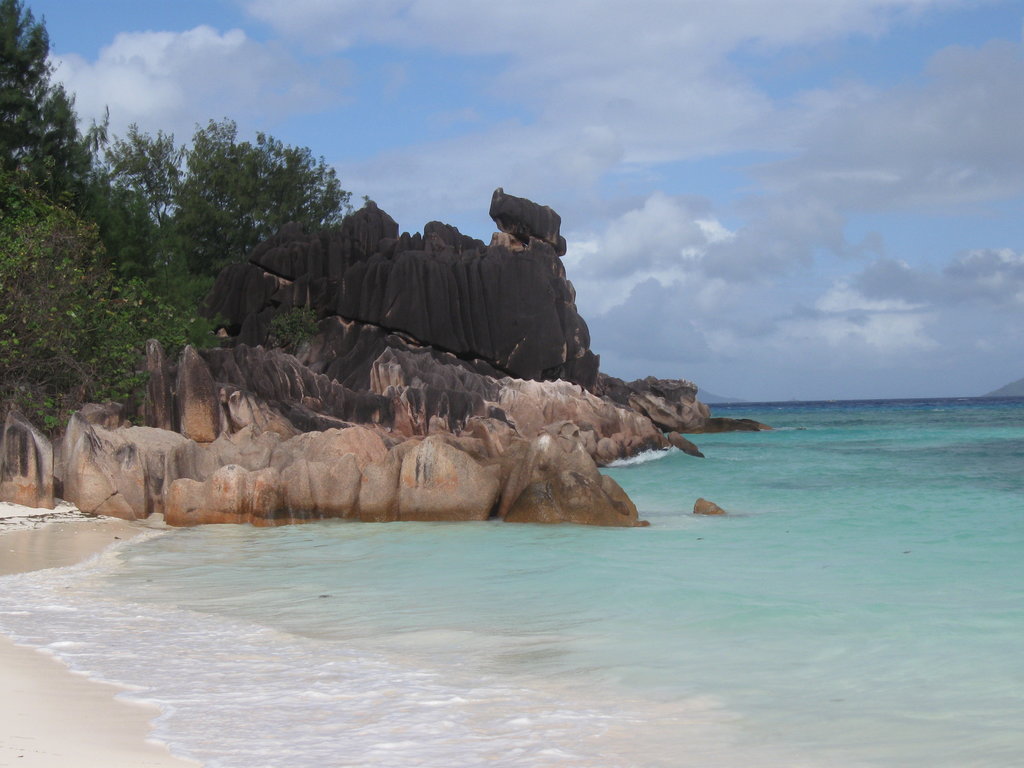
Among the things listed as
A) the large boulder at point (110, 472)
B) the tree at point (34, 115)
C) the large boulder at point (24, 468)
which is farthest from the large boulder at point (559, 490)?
the tree at point (34, 115)

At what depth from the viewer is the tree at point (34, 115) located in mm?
26342

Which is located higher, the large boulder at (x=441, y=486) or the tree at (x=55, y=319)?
the tree at (x=55, y=319)

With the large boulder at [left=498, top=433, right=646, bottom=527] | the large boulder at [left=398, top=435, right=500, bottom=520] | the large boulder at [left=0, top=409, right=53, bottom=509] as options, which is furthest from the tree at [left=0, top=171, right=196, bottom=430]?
the large boulder at [left=498, top=433, right=646, bottom=527]

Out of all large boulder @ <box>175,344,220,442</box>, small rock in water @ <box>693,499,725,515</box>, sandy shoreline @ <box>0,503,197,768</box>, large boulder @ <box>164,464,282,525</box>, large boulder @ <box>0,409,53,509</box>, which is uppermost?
large boulder @ <box>175,344,220,442</box>

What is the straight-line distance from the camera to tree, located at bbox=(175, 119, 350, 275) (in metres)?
51.3

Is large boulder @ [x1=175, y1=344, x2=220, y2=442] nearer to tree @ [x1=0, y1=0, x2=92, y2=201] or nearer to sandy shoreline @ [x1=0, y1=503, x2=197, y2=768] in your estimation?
tree @ [x1=0, y1=0, x2=92, y2=201]

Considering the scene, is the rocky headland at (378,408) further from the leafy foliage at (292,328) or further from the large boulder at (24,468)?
the leafy foliage at (292,328)

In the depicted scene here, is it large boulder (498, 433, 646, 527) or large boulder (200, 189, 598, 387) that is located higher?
large boulder (200, 189, 598, 387)

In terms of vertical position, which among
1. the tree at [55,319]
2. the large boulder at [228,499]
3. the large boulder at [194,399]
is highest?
the tree at [55,319]

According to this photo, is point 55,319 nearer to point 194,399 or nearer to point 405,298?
point 194,399

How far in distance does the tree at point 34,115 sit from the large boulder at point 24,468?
13.1 m

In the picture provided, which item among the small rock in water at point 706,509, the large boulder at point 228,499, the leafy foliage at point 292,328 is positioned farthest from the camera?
the leafy foliage at point 292,328

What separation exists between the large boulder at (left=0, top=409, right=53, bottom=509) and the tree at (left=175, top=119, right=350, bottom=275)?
3705 centimetres

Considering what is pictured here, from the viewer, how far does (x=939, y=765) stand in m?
5.14
